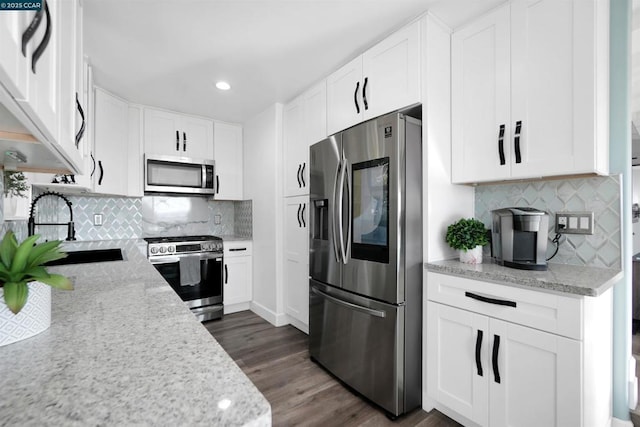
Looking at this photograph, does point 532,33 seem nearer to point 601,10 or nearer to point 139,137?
point 601,10

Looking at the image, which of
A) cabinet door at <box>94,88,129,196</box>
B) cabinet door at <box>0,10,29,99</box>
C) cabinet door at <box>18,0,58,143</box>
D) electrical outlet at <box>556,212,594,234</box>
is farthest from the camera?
cabinet door at <box>94,88,129,196</box>

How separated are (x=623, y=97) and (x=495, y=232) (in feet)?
2.91

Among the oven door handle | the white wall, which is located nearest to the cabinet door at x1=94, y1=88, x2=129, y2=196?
the oven door handle

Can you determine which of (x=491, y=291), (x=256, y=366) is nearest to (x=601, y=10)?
(x=491, y=291)

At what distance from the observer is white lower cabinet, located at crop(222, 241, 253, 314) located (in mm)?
3422

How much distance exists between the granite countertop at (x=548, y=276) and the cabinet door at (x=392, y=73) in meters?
1.01

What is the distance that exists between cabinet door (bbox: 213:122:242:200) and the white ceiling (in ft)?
2.75

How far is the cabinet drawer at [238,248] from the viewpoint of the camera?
3419 mm

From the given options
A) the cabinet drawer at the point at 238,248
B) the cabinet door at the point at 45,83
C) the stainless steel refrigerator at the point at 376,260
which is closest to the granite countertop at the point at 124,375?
the cabinet door at the point at 45,83

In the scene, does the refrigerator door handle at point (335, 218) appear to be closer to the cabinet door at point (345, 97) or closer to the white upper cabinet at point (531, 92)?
the cabinet door at point (345, 97)

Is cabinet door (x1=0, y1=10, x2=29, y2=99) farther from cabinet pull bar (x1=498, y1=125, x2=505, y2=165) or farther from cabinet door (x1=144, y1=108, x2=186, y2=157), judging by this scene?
cabinet door (x1=144, y1=108, x2=186, y2=157)

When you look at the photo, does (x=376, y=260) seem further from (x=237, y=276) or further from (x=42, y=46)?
(x=237, y=276)

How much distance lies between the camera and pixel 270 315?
3.19 meters

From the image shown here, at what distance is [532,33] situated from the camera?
1.53 metres
